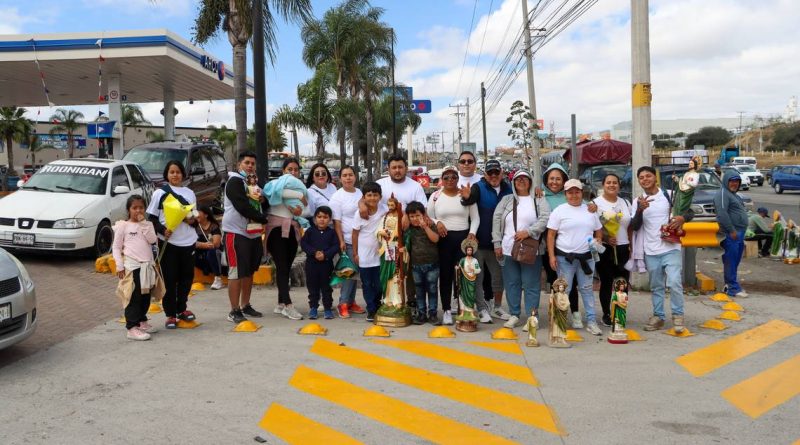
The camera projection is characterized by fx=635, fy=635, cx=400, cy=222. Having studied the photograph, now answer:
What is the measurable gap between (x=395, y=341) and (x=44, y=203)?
279 inches

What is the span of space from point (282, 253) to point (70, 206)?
5061mm

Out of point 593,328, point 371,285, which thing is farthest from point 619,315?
point 371,285

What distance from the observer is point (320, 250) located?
7.11 metres

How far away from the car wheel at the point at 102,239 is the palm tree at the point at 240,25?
9.40 ft

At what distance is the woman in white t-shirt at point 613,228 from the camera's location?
6.65m

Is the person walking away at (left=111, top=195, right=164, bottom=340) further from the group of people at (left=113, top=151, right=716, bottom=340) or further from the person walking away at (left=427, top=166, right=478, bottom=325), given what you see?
the person walking away at (left=427, top=166, right=478, bottom=325)

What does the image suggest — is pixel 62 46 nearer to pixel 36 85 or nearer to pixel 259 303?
pixel 36 85

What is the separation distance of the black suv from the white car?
1.77 m

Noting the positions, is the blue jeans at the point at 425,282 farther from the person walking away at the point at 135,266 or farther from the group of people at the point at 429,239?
the person walking away at the point at 135,266

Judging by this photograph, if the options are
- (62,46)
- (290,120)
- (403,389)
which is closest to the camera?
(403,389)

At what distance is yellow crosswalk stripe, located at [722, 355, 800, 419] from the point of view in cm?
477

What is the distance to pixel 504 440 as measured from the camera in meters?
4.17

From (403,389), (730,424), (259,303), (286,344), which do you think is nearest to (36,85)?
(259,303)

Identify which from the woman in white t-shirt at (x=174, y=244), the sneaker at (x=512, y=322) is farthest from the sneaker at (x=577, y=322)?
the woman in white t-shirt at (x=174, y=244)
